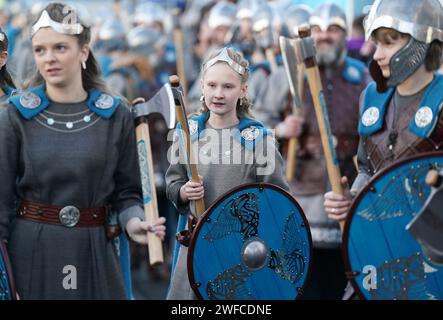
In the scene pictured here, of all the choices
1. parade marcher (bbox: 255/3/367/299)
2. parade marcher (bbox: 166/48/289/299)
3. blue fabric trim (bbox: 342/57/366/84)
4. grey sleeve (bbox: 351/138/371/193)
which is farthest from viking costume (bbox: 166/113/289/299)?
blue fabric trim (bbox: 342/57/366/84)

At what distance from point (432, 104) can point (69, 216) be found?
1.74 meters

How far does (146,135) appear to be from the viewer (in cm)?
540

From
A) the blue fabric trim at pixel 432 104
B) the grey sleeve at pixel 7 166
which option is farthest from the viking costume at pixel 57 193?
the blue fabric trim at pixel 432 104

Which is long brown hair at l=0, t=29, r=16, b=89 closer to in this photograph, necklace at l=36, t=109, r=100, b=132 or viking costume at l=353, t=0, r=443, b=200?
necklace at l=36, t=109, r=100, b=132

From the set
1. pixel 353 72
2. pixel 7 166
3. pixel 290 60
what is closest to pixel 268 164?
pixel 290 60

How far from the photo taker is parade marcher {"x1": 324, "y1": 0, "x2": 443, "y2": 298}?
16.1 feet

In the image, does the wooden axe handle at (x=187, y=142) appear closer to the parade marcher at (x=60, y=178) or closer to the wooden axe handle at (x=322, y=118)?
the parade marcher at (x=60, y=178)

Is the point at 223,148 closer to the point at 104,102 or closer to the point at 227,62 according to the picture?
the point at 227,62

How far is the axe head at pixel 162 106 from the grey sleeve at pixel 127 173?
2.6 inches

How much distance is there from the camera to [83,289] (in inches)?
209

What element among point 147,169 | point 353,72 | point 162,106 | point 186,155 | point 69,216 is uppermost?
point 353,72

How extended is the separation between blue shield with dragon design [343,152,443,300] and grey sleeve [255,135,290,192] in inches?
29.8
